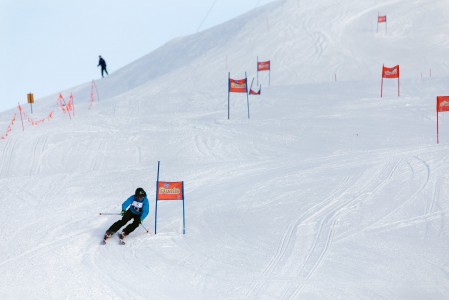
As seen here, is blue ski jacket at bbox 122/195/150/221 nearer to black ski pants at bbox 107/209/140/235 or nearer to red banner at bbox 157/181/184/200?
black ski pants at bbox 107/209/140/235

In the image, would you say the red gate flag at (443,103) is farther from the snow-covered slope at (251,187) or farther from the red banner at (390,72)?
the red banner at (390,72)

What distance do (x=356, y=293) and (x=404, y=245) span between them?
1981 millimetres

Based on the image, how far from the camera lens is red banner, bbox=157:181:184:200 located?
11.6 m

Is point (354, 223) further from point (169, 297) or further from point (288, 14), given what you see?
point (288, 14)

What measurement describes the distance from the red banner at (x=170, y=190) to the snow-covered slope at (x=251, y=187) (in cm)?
70

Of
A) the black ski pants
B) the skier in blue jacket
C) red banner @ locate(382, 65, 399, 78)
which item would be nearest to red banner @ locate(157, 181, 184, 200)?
the skier in blue jacket

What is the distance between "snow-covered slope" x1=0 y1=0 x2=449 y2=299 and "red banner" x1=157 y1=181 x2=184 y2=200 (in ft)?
2.28

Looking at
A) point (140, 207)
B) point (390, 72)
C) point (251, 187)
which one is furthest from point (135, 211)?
point (390, 72)

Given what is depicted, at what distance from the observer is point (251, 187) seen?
47.2ft

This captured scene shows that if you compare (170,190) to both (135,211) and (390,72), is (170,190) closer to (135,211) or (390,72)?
(135,211)

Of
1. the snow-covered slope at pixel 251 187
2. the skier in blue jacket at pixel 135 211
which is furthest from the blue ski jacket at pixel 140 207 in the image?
the snow-covered slope at pixel 251 187

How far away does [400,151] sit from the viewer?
53.3 ft

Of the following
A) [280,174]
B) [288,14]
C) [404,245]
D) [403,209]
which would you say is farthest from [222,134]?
[288,14]

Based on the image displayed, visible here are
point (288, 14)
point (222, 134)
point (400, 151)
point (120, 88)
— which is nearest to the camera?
point (400, 151)
